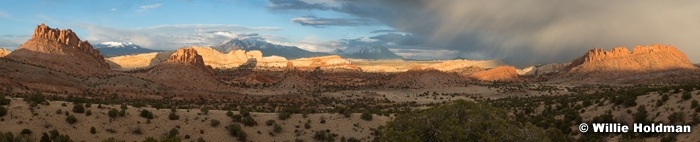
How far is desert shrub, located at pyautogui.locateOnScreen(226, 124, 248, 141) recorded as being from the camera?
36500 mm

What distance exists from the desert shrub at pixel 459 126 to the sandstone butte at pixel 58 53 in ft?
297

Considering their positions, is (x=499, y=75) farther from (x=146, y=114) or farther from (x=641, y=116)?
(x=146, y=114)

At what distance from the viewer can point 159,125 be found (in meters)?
36.8

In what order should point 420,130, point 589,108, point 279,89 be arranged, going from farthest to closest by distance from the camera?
point 279,89
point 589,108
point 420,130

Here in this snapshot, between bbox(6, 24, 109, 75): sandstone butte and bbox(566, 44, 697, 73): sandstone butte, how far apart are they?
147213 mm

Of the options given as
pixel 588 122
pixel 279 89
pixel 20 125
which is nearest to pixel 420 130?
pixel 588 122

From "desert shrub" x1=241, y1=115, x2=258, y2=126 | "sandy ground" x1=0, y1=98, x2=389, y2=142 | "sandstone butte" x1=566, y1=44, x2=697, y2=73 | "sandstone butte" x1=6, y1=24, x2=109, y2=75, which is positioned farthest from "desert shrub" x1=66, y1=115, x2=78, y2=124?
"sandstone butte" x1=566, y1=44, x2=697, y2=73

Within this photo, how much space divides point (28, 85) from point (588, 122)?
73145 mm

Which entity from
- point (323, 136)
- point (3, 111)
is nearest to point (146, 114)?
point (3, 111)

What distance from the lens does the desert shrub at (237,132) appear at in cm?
3650

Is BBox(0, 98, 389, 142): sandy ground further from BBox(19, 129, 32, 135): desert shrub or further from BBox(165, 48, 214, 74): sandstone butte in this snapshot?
BBox(165, 48, 214, 74): sandstone butte

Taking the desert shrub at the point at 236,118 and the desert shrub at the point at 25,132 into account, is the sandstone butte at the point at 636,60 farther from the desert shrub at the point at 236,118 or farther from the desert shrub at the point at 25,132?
the desert shrub at the point at 25,132

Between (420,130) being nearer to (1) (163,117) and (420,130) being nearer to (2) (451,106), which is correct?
(2) (451,106)

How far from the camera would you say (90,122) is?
34844 millimetres
